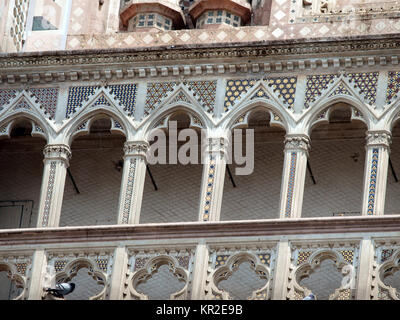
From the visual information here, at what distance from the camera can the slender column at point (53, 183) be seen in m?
28.8

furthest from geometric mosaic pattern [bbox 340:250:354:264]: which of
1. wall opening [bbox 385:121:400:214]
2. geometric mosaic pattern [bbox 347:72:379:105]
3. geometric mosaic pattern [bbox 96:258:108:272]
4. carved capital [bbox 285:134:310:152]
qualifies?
geometric mosaic pattern [bbox 96:258:108:272]

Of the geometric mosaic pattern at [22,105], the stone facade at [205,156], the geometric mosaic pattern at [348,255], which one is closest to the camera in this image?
the geometric mosaic pattern at [348,255]

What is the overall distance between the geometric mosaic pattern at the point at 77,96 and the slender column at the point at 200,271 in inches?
112

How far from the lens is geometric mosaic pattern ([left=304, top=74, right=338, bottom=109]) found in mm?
28781

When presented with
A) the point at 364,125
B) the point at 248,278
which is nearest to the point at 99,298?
the point at 248,278

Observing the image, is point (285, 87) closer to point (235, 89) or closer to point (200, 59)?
point (235, 89)

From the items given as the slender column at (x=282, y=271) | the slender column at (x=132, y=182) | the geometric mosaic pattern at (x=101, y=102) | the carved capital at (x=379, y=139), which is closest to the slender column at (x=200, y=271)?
the slender column at (x=282, y=271)

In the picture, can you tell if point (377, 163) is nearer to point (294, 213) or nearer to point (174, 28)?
point (294, 213)

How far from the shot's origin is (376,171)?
2811 centimetres

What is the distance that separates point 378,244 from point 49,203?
4.33 m

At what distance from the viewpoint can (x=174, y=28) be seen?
101ft

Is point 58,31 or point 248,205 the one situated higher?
point 58,31

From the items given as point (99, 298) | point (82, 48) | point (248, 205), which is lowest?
point (99, 298)

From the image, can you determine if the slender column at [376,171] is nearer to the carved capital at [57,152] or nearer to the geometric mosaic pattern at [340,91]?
the geometric mosaic pattern at [340,91]
